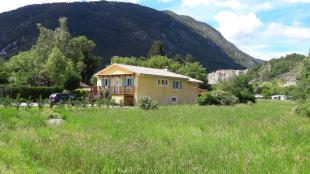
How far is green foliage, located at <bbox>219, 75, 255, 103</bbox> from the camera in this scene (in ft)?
216

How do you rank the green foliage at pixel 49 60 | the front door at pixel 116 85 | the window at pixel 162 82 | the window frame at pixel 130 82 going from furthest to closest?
the green foliage at pixel 49 60, the window at pixel 162 82, the front door at pixel 116 85, the window frame at pixel 130 82

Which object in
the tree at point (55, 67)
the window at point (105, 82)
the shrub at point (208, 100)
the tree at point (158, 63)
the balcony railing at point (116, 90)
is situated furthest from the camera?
the tree at point (158, 63)

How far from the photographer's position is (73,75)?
67.0m

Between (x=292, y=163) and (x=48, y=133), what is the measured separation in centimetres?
840

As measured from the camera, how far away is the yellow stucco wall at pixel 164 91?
5741cm

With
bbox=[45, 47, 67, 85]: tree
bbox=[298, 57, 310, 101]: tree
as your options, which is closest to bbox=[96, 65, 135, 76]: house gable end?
bbox=[45, 47, 67, 85]: tree

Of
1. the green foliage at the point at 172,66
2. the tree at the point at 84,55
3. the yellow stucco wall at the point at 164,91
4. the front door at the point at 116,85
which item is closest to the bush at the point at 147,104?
the yellow stucco wall at the point at 164,91

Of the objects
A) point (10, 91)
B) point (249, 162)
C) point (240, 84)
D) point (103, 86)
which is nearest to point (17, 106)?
point (249, 162)

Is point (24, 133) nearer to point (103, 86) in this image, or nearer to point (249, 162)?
point (249, 162)

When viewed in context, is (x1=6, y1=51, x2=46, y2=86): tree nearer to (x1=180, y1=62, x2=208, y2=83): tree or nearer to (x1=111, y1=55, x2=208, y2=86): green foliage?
(x1=111, y1=55, x2=208, y2=86): green foliage

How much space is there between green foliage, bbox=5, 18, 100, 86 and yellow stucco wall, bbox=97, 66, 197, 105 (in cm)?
1210

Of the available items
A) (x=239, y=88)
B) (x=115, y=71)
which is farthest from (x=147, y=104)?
(x=239, y=88)

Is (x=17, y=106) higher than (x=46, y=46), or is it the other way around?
(x=46, y=46)

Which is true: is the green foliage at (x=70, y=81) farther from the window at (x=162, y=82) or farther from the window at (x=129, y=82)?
the window at (x=162, y=82)
